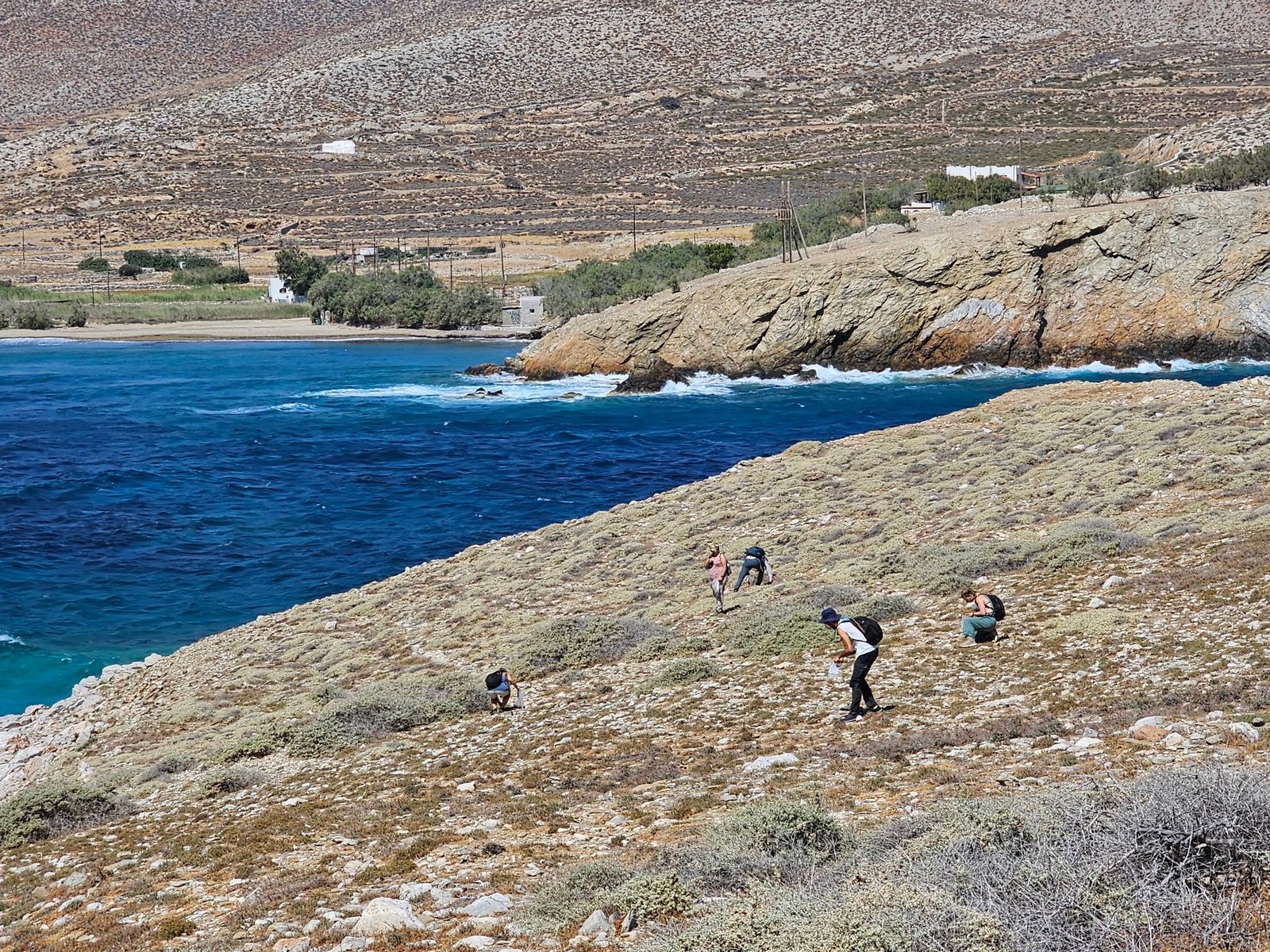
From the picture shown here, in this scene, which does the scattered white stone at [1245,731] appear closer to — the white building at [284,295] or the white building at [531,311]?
the white building at [531,311]

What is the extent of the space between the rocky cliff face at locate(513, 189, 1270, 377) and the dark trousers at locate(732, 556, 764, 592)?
42618mm

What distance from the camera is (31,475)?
44.2 m

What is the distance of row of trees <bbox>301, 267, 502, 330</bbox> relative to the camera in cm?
9244

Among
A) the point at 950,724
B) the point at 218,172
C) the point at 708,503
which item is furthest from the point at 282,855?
the point at 218,172

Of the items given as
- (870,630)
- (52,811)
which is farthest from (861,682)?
(52,811)

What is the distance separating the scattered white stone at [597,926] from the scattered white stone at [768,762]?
11.9ft

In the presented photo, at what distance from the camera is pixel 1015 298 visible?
6075 cm

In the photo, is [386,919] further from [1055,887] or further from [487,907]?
[1055,887]

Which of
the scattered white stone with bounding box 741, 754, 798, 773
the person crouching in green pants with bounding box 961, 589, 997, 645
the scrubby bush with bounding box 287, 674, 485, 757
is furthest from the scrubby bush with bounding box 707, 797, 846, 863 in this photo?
the scrubby bush with bounding box 287, 674, 485, 757

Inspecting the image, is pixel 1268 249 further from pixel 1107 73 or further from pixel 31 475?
pixel 1107 73

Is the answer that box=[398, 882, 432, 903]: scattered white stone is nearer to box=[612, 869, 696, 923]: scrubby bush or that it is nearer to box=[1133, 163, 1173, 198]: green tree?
box=[612, 869, 696, 923]: scrubby bush

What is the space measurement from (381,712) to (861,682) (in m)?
6.44

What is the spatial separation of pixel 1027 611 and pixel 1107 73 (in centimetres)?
13636

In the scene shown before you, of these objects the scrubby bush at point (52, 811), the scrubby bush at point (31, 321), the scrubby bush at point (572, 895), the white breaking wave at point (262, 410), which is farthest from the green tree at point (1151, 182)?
the scrubby bush at point (31, 321)
